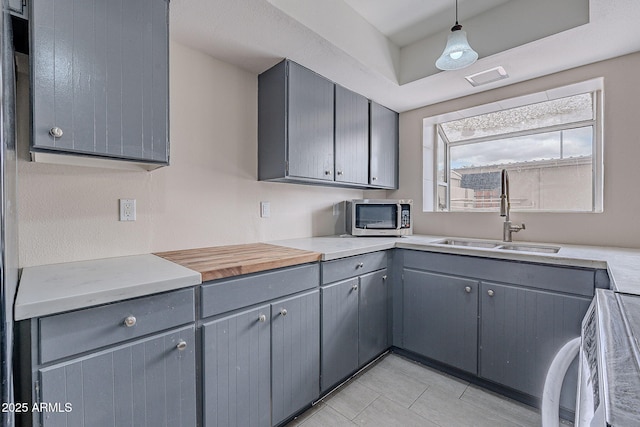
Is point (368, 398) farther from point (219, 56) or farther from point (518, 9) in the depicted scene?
point (518, 9)

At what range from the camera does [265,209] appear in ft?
7.22

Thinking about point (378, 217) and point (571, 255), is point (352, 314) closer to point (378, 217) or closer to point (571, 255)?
point (378, 217)

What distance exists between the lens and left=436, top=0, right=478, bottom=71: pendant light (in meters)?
1.67

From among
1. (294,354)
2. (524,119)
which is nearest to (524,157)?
(524,119)

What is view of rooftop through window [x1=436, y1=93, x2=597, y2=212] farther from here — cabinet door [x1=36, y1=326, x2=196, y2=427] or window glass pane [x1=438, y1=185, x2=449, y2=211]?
cabinet door [x1=36, y1=326, x2=196, y2=427]

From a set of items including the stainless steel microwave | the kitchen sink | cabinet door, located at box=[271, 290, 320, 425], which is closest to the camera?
cabinet door, located at box=[271, 290, 320, 425]

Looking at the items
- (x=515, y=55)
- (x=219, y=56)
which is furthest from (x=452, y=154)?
(x=219, y=56)

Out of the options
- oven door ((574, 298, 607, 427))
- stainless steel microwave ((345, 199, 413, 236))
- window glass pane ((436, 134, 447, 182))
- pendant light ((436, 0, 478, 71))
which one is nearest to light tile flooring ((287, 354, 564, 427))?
stainless steel microwave ((345, 199, 413, 236))

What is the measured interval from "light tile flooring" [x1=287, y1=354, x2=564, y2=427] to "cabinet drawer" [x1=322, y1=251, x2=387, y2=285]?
0.72m

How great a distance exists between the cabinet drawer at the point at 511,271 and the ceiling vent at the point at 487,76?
1.34 m

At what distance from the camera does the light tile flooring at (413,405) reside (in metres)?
1.60

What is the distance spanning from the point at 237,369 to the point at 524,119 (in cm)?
288

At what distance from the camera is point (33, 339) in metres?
0.84

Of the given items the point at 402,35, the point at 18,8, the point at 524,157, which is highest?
the point at 402,35
